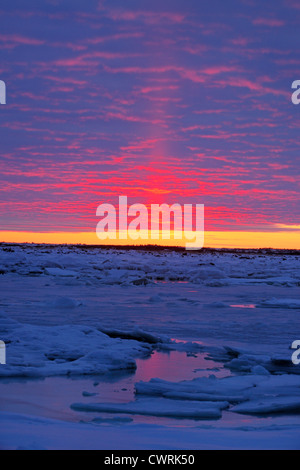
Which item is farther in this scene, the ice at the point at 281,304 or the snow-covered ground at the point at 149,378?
the ice at the point at 281,304

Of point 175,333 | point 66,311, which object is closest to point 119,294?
point 66,311

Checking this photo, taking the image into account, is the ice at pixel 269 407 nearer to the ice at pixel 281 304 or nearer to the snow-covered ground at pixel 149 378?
the snow-covered ground at pixel 149 378

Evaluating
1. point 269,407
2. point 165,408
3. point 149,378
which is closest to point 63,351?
point 149,378

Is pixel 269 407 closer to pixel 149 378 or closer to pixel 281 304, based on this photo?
pixel 149 378

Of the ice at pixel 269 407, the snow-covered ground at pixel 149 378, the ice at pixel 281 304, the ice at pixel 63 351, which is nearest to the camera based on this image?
the snow-covered ground at pixel 149 378

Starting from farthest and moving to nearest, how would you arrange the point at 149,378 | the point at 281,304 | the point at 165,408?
the point at 281,304, the point at 149,378, the point at 165,408

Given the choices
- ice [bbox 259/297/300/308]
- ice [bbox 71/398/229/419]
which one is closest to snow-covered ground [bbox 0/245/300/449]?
ice [bbox 71/398/229/419]

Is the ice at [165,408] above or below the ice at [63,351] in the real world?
below

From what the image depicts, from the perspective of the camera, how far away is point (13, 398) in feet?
13.0

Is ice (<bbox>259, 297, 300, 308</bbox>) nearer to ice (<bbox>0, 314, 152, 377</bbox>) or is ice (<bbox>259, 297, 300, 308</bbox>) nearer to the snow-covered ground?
the snow-covered ground

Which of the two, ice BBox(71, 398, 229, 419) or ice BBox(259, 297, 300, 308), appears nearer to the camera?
ice BBox(71, 398, 229, 419)

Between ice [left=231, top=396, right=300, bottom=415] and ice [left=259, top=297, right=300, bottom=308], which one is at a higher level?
ice [left=259, top=297, right=300, bottom=308]

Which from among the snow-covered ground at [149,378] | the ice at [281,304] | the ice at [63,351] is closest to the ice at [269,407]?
the snow-covered ground at [149,378]

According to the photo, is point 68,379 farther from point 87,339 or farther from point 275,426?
point 275,426
